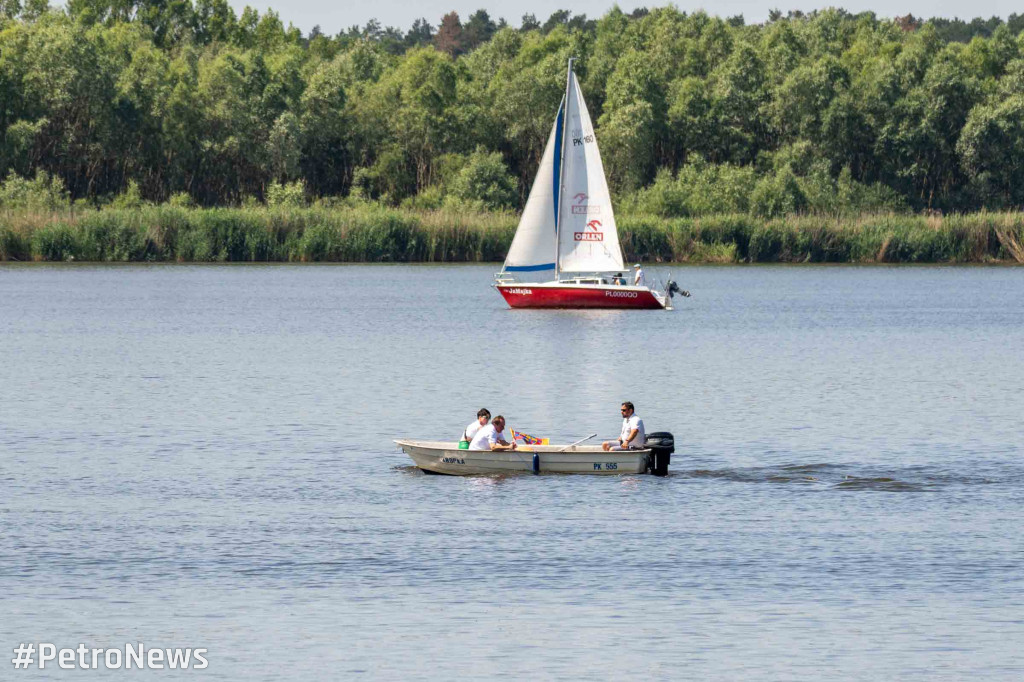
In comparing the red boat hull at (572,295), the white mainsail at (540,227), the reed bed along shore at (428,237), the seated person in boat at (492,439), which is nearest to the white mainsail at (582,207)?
the white mainsail at (540,227)

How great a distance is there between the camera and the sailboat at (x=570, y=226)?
8200 centimetres

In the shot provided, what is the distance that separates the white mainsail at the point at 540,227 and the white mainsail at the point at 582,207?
0.46 meters

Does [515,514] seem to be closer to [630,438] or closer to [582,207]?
[630,438]

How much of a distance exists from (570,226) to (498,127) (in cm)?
6929

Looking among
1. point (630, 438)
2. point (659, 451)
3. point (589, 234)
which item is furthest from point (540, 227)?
point (630, 438)

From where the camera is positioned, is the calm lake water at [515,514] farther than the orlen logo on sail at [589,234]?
No

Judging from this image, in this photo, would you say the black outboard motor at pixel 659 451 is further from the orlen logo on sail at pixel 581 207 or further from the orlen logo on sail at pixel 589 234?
the orlen logo on sail at pixel 581 207

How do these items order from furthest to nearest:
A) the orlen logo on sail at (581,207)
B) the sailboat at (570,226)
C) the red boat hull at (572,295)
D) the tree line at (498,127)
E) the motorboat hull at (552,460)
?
the tree line at (498,127) < the orlen logo on sail at (581,207) < the sailboat at (570,226) < the red boat hull at (572,295) < the motorboat hull at (552,460)

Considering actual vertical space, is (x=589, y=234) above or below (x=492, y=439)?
above

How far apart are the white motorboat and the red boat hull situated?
151ft

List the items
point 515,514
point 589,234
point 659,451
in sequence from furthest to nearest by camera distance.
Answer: point 589,234 → point 659,451 → point 515,514

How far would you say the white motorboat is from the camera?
3381 cm

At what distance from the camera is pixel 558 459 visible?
33.9 m

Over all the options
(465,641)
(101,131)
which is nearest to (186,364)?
(465,641)
